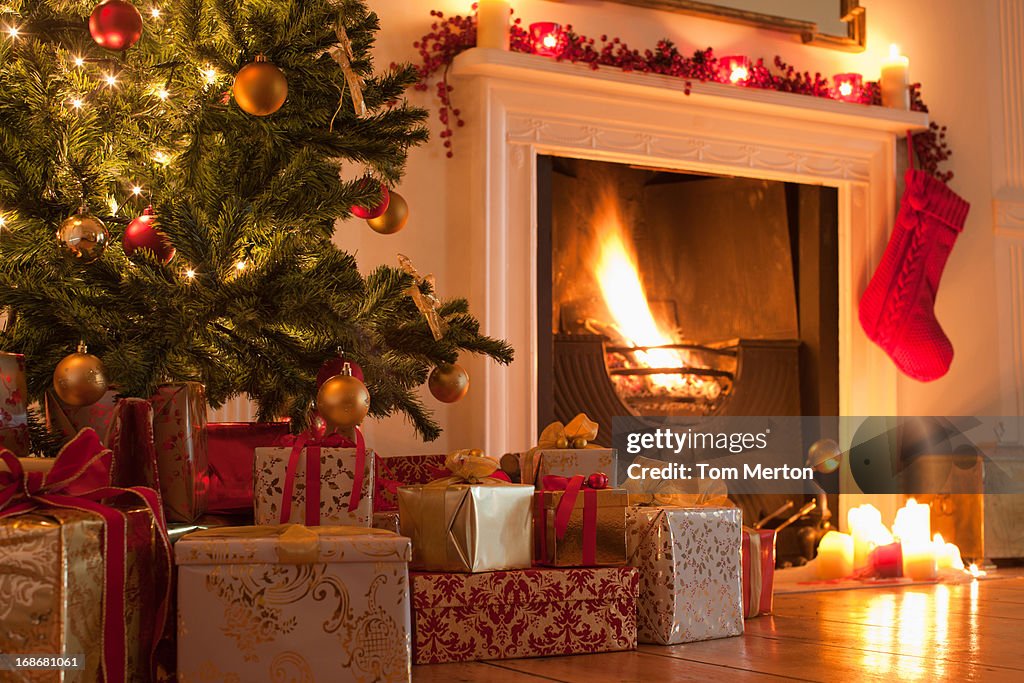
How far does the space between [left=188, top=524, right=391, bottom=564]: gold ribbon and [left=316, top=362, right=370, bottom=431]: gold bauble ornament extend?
285mm

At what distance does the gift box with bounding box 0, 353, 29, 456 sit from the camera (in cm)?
167

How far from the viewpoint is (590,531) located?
6.43 feet

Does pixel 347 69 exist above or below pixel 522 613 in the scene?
above

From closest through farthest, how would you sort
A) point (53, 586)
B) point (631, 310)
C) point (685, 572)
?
point (53, 586) → point (685, 572) → point (631, 310)

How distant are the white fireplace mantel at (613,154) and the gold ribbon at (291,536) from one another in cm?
180

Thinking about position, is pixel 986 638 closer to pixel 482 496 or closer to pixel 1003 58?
pixel 482 496

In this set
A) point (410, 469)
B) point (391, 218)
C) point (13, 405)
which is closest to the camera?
point (13, 405)

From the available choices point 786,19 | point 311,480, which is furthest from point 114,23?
point 786,19

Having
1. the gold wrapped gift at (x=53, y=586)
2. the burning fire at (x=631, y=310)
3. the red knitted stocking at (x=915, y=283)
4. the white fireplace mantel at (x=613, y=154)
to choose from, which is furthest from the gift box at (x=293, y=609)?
the red knitted stocking at (x=915, y=283)

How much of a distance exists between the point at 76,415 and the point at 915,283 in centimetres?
298

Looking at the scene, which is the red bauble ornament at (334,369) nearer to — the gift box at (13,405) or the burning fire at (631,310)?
the gift box at (13,405)

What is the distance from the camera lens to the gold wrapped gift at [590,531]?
1.95m

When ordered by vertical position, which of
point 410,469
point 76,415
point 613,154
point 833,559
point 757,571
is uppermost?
point 613,154

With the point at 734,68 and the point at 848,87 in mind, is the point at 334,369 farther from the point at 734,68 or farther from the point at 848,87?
the point at 848,87
